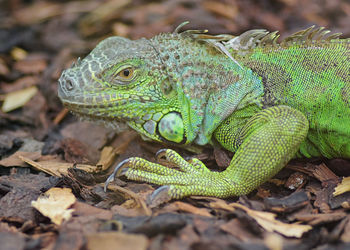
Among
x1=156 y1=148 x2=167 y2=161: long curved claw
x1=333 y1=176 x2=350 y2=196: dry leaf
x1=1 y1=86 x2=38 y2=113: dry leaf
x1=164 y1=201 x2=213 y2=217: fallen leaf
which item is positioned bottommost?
x1=164 y1=201 x2=213 y2=217: fallen leaf

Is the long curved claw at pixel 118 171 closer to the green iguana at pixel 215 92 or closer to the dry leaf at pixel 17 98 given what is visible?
the green iguana at pixel 215 92

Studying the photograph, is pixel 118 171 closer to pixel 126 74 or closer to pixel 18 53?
pixel 126 74

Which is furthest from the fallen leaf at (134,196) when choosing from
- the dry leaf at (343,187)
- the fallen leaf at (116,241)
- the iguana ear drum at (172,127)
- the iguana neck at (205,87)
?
the dry leaf at (343,187)

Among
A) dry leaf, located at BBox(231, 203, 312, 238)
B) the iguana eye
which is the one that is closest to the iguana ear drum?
the iguana eye

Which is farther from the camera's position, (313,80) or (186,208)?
(313,80)

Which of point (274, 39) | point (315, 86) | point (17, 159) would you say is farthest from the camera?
point (17, 159)

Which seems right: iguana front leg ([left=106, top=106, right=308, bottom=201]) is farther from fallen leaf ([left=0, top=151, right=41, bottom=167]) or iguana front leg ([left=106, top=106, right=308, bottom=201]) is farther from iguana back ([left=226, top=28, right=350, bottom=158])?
fallen leaf ([left=0, top=151, right=41, bottom=167])

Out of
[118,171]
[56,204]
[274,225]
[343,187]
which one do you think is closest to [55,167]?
[56,204]

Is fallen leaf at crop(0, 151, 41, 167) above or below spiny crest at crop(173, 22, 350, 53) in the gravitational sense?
below
